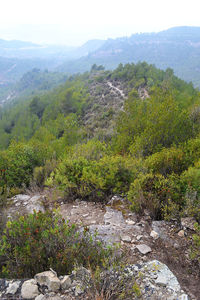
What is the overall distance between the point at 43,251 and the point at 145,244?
188 cm

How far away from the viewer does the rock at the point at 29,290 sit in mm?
2678

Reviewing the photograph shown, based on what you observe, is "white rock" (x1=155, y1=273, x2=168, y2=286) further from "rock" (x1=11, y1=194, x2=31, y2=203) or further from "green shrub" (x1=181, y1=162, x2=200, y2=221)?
"rock" (x1=11, y1=194, x2=31, y2=203)

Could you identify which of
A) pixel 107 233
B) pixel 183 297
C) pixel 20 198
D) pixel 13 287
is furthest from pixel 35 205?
pixel 183 297

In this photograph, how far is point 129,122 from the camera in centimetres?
1169

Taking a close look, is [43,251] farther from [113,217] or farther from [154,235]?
[154,235]

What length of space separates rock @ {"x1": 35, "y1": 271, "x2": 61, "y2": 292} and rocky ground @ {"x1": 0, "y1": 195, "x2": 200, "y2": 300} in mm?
69

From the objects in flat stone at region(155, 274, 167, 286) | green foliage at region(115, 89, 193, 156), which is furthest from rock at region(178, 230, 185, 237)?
green foliage at region(115, 89, 193, 156)

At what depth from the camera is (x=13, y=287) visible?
280 centimetres

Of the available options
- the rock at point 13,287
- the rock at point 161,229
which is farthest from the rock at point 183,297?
the rock at point 13,287

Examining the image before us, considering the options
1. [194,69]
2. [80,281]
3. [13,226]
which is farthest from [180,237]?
[194,69]

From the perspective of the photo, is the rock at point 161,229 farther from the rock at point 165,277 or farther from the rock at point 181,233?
the rock at point 165,277

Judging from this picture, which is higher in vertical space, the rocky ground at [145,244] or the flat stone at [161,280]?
the flat stone at [161,280]

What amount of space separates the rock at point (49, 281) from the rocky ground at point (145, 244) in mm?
69

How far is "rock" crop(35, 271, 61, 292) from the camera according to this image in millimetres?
2777
